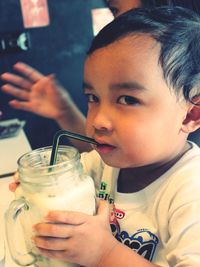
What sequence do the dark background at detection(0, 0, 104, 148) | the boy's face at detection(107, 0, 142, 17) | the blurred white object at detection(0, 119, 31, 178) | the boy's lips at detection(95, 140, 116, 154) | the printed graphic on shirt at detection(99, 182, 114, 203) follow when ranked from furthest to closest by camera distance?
the dark background at detection(0, 0, 104, 148) < the blurred white object at detection(0, 119, 31, 178) < the boy's face at detection(107, 0, 142, 17) < the printed graphic on shirt at detection(99, 182, 114, 203) < the boy's lips at detection(95, 140, 116, 154)

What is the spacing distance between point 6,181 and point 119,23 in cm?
57

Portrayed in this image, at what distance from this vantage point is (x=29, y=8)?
1857 millimetres

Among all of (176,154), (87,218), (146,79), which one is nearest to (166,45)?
(146,79)

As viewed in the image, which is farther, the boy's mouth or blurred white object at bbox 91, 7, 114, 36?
blurred white object at bbox 91, 7, 114, 36

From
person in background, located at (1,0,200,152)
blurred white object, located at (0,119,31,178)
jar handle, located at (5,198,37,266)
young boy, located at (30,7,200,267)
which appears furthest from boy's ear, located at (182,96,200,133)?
blurred white object, located at (0,119,31,178)

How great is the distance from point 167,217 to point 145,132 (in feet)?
0.53

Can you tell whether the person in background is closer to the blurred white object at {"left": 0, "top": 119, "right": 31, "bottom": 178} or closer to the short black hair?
the blurred white object at {"left": 0, "top": 119, "right": 31, "bottom": 178}

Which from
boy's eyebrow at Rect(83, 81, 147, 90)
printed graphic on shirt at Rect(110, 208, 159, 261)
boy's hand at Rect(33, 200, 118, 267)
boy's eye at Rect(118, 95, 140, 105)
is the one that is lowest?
printed graphic on shirt at Rect(110, 208, 159, 261)

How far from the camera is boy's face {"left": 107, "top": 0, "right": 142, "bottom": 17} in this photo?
3.14 ft

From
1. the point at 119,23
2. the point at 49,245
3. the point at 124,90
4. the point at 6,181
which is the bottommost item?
the point at 6,181

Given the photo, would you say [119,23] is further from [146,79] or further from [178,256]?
[178,256]

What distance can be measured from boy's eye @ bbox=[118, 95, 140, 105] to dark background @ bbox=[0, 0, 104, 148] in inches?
53.9

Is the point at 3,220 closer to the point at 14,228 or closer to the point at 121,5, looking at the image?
the point at 14,228

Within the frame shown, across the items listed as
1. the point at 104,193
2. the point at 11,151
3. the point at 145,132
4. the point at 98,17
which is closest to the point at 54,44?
the point at 98,17
